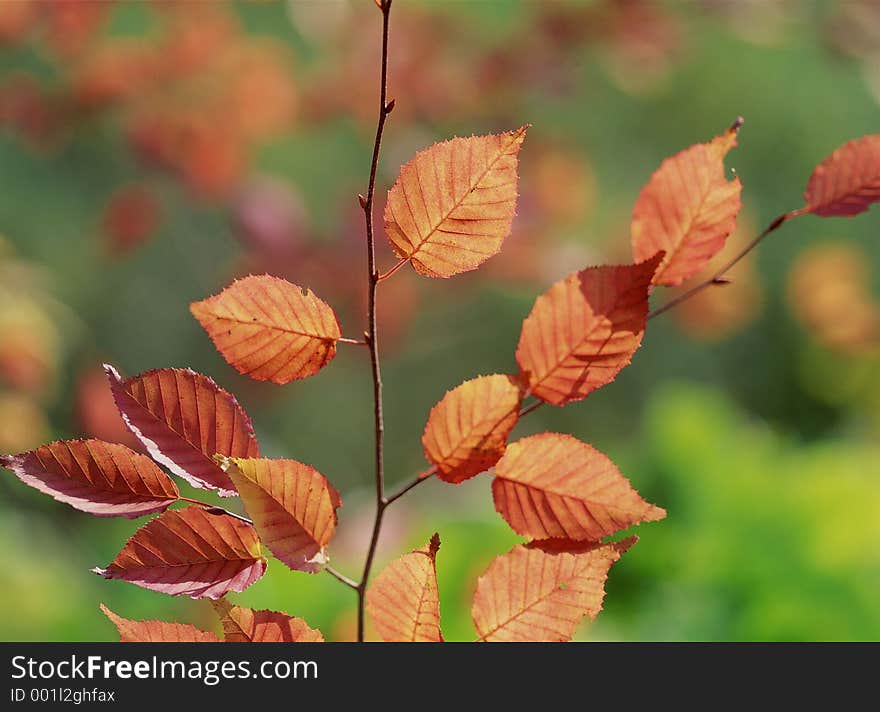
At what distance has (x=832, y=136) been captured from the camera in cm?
294

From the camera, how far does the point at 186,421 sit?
0.30m

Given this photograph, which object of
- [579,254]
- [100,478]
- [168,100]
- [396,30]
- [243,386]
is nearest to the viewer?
[100,478]

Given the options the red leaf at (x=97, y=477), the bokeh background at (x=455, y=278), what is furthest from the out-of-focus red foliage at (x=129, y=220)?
the red leaf at (x=97, y=477)

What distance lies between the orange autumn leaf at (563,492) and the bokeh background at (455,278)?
68 centimetres

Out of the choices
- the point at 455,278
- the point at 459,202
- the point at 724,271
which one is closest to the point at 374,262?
the point at 459,202

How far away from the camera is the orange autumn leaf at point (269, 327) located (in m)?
0.29

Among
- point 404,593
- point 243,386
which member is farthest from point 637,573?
point 243,386

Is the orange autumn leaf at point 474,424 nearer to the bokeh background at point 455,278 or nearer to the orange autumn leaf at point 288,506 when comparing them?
the orange autumn leaf at point 288,506

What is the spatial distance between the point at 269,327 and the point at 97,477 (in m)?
0.08

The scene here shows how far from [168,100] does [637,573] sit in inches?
55.0

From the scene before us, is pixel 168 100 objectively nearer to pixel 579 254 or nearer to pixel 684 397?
pixel 579 254

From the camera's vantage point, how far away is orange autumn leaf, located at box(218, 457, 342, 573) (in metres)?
0.28

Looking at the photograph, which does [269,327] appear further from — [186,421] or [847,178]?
[847,178]

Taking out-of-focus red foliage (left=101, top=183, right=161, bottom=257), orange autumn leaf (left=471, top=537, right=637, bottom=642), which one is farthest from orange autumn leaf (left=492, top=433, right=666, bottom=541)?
out-of-focus red foliage (left=101, top=183, right=161, bottom=257)
